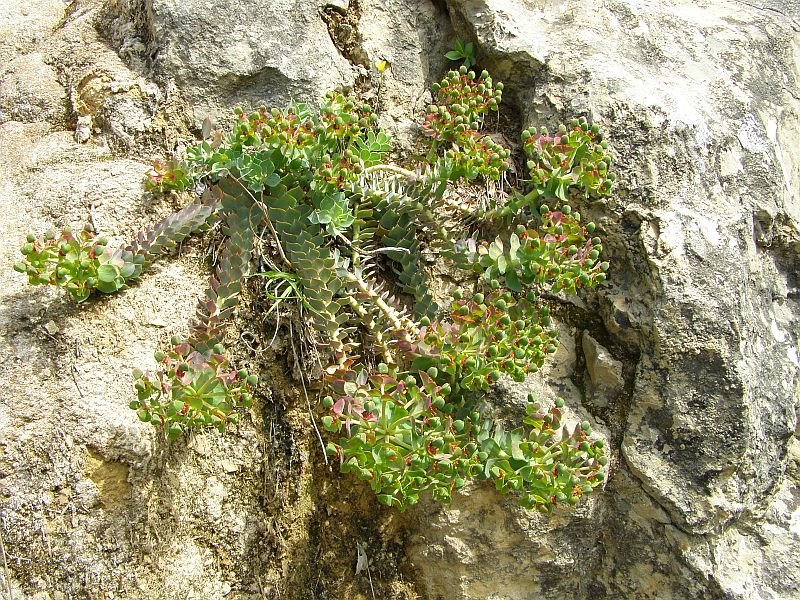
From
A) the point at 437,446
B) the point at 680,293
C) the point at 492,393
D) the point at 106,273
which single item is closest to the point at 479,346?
the point at 492,393

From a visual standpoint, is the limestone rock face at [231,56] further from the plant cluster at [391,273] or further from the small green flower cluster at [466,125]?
the small green flower cluster at [466,125]

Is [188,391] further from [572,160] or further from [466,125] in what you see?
[572,160]

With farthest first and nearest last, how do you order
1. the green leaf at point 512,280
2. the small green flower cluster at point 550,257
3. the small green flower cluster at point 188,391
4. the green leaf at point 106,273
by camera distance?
the green leaf at point 512,280, the small green flower cluster at point 550,257, the green leaf at point 106,273, the small green flower cluster at point 188,391

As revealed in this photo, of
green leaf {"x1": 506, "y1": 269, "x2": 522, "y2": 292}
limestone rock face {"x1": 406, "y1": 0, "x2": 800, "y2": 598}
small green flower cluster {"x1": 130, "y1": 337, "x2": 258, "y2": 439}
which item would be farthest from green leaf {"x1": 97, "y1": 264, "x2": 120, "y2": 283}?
limestone rock face {"x1": 406, "y1": 0, "x2": 800, "y2": 598}

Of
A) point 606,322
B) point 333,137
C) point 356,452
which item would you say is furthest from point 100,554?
point 606,322

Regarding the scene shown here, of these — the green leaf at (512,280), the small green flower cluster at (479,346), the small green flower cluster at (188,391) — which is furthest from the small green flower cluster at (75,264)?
the green leaf at (512,280)

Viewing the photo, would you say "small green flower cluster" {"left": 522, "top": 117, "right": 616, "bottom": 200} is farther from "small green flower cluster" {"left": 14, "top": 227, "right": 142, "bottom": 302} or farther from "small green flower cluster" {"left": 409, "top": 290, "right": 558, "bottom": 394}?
"small green flower cluster" {"left": 14, "top": 227, "right": 142, "bottom": 302}

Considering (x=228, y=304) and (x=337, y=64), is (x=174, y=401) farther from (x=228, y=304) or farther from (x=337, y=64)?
(x=337, y=64)
